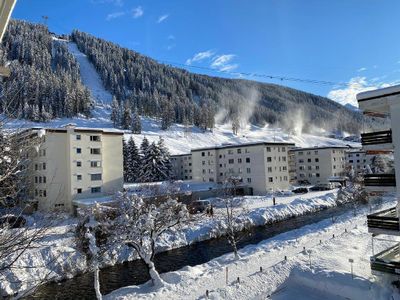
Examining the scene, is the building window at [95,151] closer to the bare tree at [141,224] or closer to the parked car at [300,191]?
the bare tree at [141,224]

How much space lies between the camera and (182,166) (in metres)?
89.4

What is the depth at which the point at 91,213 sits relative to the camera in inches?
937

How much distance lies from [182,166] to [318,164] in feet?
122

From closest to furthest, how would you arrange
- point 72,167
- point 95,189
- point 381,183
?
point 381,183, point 72,167, point 95,189

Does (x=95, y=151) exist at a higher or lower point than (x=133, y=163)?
higher

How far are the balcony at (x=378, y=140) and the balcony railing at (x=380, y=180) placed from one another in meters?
1.45

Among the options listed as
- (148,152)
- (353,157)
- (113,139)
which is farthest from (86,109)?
(353,157)

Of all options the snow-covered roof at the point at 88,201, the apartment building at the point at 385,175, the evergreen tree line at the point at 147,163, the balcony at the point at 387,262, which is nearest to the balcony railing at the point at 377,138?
the apartment building at the point at 385,175

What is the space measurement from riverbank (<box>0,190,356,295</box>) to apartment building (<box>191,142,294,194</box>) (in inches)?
290

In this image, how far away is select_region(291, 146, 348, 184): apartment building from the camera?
258 ft

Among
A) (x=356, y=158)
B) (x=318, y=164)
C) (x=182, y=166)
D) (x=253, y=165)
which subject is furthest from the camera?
(x=356, y=158)

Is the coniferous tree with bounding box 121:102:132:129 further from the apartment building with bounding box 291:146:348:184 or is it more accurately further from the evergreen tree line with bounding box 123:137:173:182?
the apartment building with bounding box 291:146:348:184

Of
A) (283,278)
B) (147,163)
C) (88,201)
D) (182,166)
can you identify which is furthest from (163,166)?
(283,278)

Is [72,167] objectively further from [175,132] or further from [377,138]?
[175,132]
